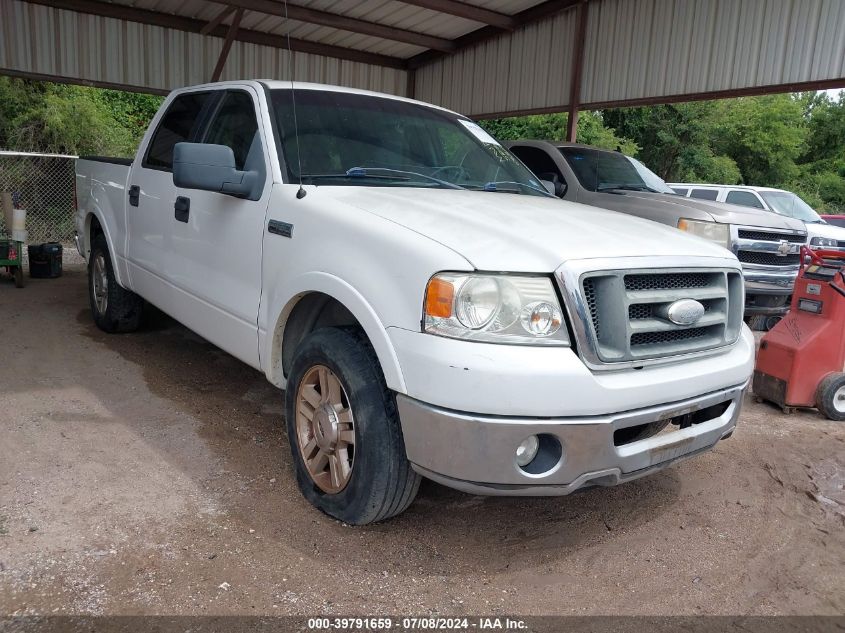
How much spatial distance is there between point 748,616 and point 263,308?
244cm

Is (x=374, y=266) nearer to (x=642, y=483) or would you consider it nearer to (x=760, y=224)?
(x=642, y=483)

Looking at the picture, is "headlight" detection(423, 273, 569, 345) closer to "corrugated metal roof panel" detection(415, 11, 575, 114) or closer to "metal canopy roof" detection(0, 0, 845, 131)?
"metal canopy roof" detection(0, 0, 845, 131)

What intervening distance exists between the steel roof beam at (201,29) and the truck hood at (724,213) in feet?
27.6

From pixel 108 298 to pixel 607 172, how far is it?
5542mm

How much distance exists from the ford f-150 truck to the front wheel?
14.1 feet

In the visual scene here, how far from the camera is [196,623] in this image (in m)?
2.36

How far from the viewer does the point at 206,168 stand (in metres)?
3.33

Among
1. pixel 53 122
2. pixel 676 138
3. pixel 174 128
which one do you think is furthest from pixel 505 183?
pixel 676 138

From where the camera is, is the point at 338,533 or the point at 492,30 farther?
the point at 492,30

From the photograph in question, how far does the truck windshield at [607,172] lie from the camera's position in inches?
310

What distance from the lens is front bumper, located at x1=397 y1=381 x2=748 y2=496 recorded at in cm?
238

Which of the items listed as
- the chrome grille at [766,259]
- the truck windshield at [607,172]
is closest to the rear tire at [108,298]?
the truck windshield at [607,172]

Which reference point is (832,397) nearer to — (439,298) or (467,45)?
(439,298)

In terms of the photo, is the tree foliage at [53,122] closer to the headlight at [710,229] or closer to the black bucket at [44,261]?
the black bucket at [44,261]
